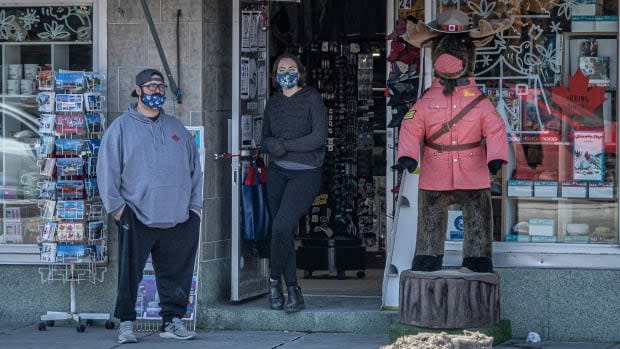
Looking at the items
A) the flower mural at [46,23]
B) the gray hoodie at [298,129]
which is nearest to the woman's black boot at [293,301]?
the gray hoodie at [298,129]

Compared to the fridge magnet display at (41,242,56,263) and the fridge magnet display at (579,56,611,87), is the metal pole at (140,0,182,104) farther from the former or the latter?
the fridge magnet display at (579,56,611,87)

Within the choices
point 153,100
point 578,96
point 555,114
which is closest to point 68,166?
point 153,100

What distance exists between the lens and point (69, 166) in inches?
350

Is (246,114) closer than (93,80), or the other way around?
(93,80)

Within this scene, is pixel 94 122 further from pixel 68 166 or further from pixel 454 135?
pixel 454 135

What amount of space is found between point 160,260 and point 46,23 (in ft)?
7.49

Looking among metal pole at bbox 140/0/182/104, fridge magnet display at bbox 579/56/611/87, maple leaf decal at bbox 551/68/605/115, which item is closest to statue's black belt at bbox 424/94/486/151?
maple leaf decal at bbox 551/68/605/115

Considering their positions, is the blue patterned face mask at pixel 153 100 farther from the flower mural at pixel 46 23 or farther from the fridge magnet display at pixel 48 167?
the flower mural at pixel 46 23

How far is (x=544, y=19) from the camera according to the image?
9.00 meters

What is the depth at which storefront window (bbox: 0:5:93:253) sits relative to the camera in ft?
31.3

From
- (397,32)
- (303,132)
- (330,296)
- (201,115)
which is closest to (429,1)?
(397,32)

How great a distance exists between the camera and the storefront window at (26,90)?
954 centimetres

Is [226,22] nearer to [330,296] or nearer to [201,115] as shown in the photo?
[201,115]

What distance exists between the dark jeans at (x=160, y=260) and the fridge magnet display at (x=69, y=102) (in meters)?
0.95
